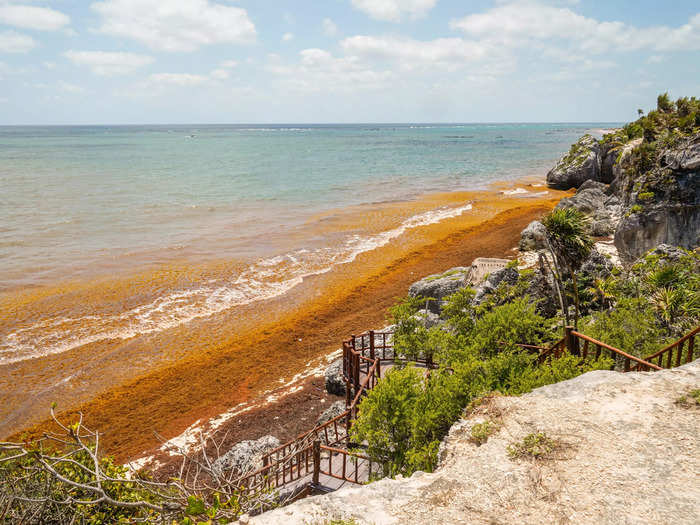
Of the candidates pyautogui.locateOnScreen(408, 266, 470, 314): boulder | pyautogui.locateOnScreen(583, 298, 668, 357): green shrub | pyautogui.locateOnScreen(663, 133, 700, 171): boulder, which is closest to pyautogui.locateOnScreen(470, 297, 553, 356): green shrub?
pyautogui.locateOnScreen(583, 298, 668, 357): green shrub

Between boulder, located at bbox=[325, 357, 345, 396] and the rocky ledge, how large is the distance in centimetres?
803

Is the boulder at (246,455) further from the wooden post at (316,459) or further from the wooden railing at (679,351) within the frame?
the wooden railing at (679,351)

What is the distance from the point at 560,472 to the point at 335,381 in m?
9.75


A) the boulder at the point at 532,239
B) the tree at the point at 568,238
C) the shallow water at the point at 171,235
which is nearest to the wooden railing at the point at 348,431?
the tree at the point at 568,238

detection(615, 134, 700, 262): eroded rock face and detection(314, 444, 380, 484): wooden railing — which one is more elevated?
detection(615, 134, 700, 262): eroded rock face

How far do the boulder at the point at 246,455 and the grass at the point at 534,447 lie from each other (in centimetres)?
693

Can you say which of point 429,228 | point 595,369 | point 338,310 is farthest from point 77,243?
point 595,369

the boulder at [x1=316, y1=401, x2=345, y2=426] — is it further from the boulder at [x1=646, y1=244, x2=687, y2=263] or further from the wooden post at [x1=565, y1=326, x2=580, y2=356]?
the boulder at [x1=646, y1=244, x2=687, y2=263]

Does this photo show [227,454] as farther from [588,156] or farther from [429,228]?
[588,156]

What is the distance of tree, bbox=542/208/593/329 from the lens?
14.4 meters

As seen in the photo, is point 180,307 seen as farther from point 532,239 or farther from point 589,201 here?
point 589,201

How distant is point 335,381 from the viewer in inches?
A: 584

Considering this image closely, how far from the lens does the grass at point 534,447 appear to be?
20.1 ft

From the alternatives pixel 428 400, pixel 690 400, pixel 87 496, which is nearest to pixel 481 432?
pixel 428 400
